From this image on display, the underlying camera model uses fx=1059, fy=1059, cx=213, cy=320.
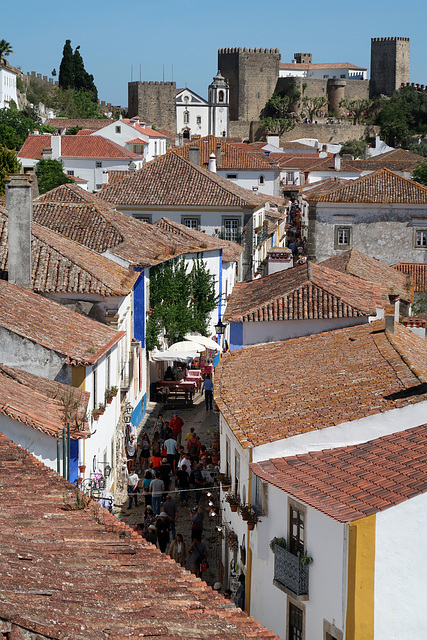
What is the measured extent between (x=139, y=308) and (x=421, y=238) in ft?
50.4

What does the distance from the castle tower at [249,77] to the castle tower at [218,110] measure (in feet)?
41.6

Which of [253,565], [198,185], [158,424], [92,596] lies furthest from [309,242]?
[92,596]

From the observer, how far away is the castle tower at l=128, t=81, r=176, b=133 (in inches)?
4892

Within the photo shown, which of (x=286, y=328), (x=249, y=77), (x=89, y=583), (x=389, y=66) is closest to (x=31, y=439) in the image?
(x=89, y=583)

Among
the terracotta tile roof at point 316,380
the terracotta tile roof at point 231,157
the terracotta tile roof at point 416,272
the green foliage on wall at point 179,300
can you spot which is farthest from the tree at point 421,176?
the terracotta tile roof at point 316,380

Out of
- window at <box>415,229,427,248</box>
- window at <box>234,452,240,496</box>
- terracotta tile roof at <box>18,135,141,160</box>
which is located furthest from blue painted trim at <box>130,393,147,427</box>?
terracotta tile roof at <box>18,135,141,160</box>

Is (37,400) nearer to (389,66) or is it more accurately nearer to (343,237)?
(343,237)

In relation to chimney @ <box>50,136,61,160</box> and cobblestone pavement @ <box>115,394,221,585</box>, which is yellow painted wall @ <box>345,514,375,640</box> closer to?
cobblestone pavement @ <box>115,394,221,585</box>

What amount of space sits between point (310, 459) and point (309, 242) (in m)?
26.1

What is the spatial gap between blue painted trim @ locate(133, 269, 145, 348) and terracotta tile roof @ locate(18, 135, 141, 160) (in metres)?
51.6

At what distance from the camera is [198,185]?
44.3 m

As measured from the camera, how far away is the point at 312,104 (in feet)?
468

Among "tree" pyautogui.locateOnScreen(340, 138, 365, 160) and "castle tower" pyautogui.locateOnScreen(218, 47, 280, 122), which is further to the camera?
"castle tower" pyautogui.locateOnScreen(218, 47, 280, 122)

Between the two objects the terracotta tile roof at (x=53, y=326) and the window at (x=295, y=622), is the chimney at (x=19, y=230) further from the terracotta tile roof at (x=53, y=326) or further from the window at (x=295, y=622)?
the window at (x=295, y=622)
